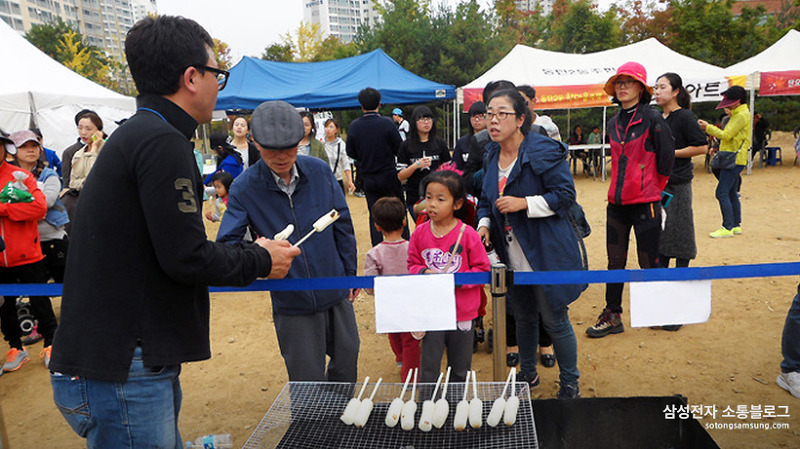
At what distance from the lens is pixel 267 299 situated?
228 inches

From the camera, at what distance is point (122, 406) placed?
1.50 metres

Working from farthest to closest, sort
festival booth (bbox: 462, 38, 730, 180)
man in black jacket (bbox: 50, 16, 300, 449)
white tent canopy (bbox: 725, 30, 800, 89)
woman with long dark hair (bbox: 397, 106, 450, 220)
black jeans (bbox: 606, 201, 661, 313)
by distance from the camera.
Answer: white tent canopy (bbox: 725, 30, 800, 89) → festival booth (bbox: 462, 38, 730, 180) → woman with long dark hair (bbox: 397, 106, 450, 220) → black jeans (bbox: 606, 201, 661, 313) → man in black jacket (bbox: 50, 16, 300, 449)

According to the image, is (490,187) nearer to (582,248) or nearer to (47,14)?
(582,248)

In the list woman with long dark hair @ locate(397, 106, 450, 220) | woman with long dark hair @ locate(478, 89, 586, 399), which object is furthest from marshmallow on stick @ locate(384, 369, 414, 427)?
woman with long dark hair @ locate(397, 106, 450, 220)

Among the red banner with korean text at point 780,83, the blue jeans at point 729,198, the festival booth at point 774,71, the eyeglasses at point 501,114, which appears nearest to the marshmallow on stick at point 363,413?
the eyeglasses at point 501,114

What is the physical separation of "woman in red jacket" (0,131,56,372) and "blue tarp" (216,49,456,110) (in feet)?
27.9

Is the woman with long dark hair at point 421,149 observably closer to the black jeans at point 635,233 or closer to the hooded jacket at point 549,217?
the black jeans at point 635,233

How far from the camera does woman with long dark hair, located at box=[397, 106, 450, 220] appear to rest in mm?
5227

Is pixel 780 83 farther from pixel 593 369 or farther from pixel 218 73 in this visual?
pixel 218 73

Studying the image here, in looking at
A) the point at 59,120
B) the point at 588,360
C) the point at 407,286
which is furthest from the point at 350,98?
the point at 407,286

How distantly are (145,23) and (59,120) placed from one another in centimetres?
1074

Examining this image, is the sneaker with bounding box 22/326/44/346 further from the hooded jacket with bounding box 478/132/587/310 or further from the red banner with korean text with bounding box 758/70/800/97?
the red banner with korean text with bounding box 758/70/800/97

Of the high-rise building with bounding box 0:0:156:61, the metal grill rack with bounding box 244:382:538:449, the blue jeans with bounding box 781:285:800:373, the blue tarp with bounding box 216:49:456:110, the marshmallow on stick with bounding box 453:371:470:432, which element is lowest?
the blue jeans with bounding box 781:285:800:373

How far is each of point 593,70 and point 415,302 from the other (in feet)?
42.6
